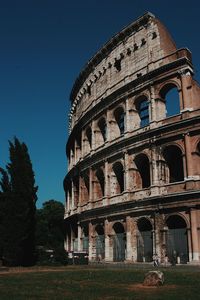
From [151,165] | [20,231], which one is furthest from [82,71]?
[20,231]

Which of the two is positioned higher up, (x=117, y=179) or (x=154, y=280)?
(x=117, y=179)

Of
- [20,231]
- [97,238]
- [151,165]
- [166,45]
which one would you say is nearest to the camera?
[20,231]

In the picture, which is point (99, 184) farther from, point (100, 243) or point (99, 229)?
point (100, 243)

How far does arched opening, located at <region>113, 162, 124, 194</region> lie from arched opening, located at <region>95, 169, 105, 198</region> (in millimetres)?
2183

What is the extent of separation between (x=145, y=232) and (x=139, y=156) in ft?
17.4

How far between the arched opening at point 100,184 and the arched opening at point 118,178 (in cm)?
218

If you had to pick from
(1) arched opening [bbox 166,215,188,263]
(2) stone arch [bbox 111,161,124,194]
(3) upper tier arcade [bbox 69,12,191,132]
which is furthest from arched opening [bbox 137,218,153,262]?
(3) upper tier arcade [bbox 69,12,191,132]

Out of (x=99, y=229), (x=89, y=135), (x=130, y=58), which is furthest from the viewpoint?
(x=89, y=135)

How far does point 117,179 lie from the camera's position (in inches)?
1226

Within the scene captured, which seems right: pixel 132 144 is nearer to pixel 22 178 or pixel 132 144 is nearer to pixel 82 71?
pixel 22 178

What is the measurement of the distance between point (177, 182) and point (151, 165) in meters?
2.39

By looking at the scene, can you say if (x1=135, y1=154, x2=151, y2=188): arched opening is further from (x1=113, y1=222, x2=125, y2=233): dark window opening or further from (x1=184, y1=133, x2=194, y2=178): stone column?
(x1=184, y1=133, x2=194, y2=178): stone column

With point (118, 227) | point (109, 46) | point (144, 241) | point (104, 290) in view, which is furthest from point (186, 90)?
point (104, 290)

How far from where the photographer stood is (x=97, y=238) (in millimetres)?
31531
